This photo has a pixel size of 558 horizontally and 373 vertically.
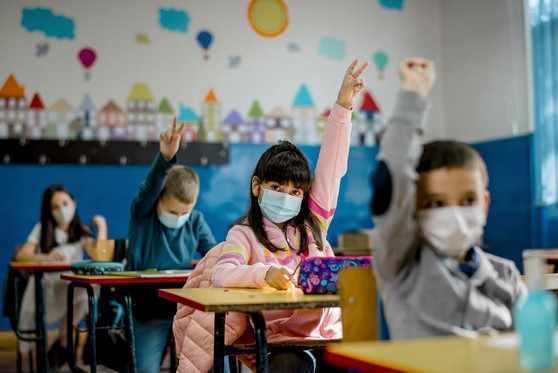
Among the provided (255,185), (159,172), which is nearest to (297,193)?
(255,185)

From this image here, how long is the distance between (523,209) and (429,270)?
4.79 metres

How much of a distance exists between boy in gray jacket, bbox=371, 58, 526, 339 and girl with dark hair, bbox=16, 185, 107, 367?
140 inches

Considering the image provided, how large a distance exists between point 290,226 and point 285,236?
0.16 ft

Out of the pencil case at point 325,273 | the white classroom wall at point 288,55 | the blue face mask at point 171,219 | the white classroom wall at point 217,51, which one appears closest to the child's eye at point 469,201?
the pencil case at point 325,273

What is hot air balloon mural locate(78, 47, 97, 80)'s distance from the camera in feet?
20.2

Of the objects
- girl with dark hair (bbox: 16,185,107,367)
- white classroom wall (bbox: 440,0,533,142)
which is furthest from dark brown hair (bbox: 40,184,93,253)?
white classroom wall (bbox: 440,0,533,142)

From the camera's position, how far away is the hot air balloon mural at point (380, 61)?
691 cm

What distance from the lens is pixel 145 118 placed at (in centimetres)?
627

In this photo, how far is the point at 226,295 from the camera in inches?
75.7

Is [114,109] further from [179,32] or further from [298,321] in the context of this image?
[298,321]

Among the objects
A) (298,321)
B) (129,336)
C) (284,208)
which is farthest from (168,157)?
(298,321)

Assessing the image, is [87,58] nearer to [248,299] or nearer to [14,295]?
[14,295]

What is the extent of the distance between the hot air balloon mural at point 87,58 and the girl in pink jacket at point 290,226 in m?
4.03

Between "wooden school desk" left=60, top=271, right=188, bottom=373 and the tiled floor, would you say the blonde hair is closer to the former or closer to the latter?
"wooden school desk" left=60, top=271, right=188, bottom=373
